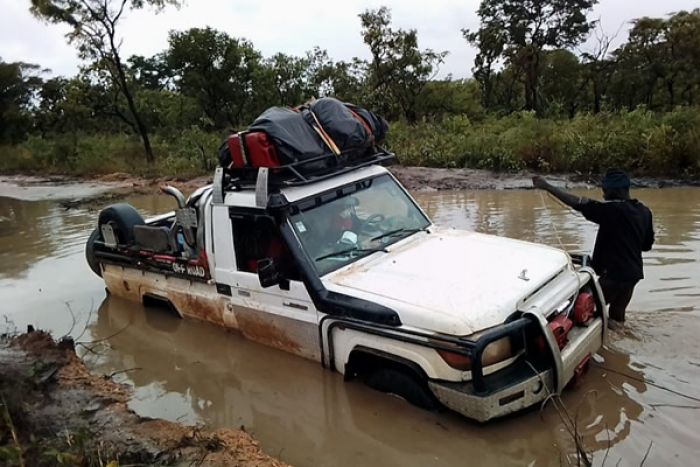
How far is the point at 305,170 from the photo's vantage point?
18.0 ft

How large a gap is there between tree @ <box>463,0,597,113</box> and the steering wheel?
23242 millimetres

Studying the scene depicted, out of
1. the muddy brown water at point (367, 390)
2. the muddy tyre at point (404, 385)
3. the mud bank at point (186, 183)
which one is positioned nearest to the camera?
the muddy brown water at point (367, 390)

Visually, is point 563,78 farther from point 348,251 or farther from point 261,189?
point 261,189

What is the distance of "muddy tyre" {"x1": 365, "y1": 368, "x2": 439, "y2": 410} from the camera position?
4.35 m

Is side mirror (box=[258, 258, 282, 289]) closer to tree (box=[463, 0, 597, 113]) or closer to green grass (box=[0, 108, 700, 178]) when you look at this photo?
green grass (box=[0, 108, 700, 178])

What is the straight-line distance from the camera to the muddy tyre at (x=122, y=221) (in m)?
7.27

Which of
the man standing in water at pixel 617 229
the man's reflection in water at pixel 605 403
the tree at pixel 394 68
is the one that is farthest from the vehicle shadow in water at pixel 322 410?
the tree at pixel 394 68

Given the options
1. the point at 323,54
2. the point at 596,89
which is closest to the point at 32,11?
the point at 323,54

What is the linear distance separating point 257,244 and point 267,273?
2.13 ft

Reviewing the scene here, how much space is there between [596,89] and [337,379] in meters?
24.9

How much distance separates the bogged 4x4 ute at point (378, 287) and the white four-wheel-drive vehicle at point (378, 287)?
1cm

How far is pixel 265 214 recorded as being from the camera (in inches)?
203

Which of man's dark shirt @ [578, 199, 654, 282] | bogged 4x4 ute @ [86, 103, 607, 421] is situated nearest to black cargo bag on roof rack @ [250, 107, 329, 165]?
bogged 4x4 ute @ [86, 103, 607, 421]

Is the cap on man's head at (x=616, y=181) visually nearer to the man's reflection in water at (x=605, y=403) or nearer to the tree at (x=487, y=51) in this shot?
the man's reflection in water at (x=605, y=403)
